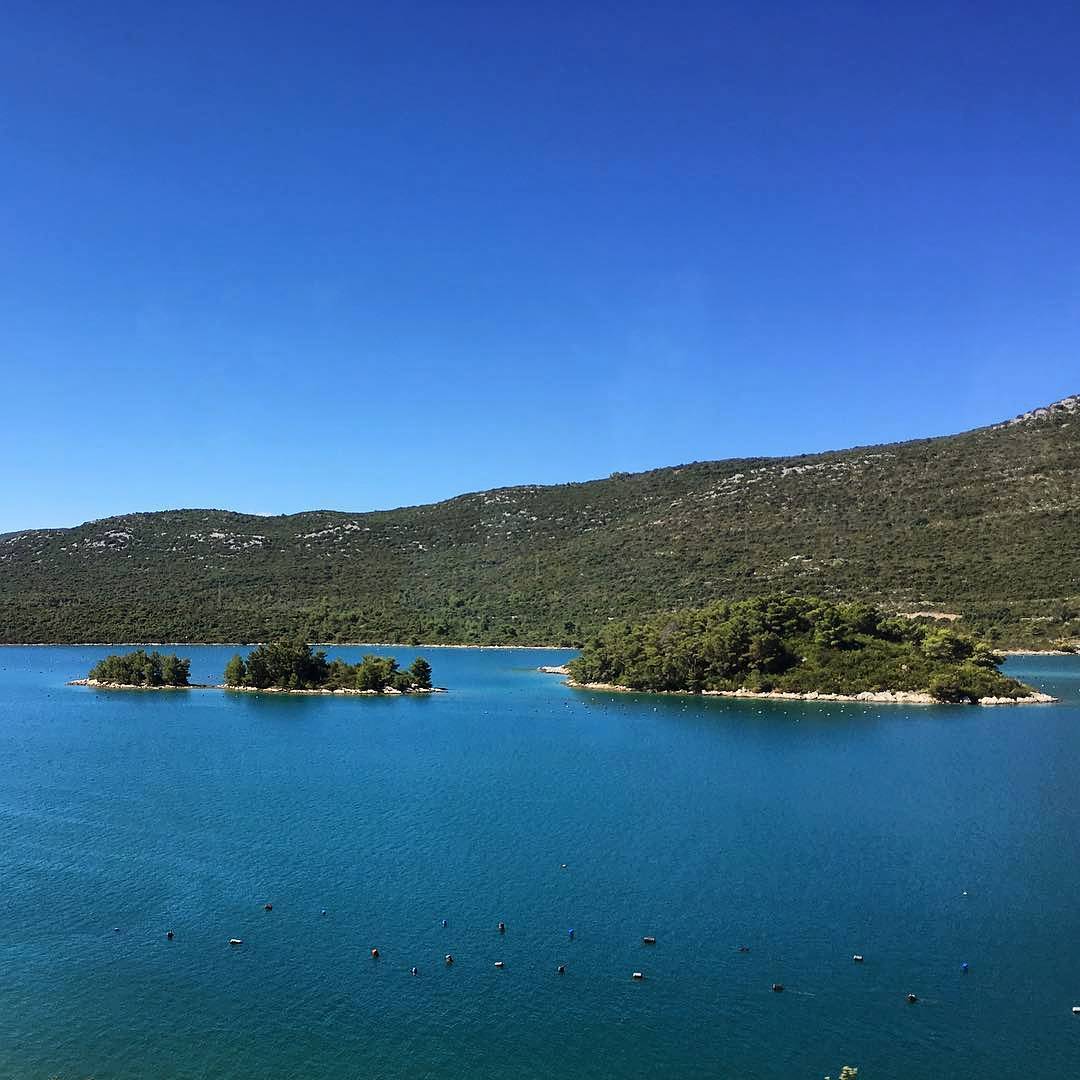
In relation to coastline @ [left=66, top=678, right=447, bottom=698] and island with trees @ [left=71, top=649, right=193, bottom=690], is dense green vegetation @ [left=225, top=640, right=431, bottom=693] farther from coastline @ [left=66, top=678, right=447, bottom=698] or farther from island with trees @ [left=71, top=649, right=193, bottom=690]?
island with trees @ [left=71, top=649, right=193, bottom=690]

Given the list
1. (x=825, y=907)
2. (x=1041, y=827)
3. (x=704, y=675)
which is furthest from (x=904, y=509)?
(x=825, y=907)

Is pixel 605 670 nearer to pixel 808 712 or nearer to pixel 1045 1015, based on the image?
pixel 808 712

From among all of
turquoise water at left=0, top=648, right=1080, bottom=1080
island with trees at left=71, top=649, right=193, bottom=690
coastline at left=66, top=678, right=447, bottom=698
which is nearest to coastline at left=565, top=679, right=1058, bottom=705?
turquoise water at left=0, top=648, right=1080, bottom=1080

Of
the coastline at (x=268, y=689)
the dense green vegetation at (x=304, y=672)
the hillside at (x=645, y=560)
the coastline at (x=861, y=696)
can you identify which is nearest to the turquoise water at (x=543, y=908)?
the coastline at (x=861, y=696)

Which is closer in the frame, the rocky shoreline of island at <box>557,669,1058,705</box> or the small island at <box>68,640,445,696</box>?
the rocky shoreline of island at <box>557,669,1058,705</box>

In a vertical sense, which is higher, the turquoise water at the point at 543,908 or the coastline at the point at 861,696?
the coastline at the point at 861,696

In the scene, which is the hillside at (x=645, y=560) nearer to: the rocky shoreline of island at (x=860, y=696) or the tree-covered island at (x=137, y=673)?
the rocky shoreline of island at (x=860, y=696)
